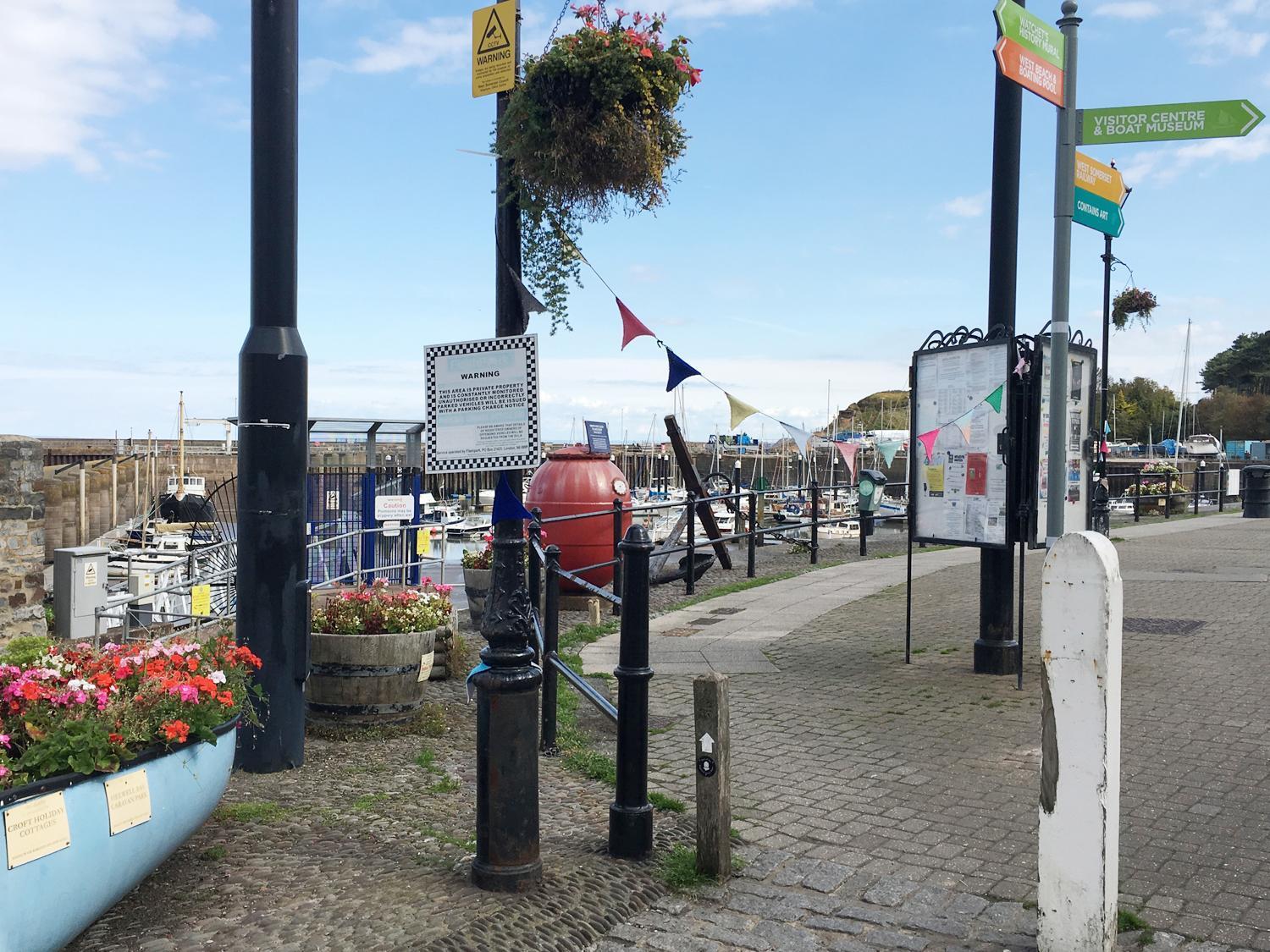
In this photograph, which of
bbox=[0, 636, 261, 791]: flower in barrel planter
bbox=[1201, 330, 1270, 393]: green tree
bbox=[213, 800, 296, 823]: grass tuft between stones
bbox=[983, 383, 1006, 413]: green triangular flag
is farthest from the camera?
bbox=[1201, 330, 1270, 393]: green tree

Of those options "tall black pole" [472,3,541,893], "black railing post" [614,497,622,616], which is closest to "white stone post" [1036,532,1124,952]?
"tall black pole" [472,3,541,893]

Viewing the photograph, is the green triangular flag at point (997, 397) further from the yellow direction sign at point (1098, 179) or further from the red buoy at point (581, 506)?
the red buoy at point (581, 506)

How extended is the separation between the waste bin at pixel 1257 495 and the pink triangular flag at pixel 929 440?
63.4ft

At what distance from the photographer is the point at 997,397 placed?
7730 mm

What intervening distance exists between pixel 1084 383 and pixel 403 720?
5360mm

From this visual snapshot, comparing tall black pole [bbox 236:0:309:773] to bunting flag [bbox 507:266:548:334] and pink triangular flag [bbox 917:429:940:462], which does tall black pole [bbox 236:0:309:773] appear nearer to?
bunting flag [bbox 507:266:548:334]

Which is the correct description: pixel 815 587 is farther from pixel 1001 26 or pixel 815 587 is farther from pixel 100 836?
pixel 100 836

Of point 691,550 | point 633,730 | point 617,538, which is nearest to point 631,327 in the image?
point 633,730

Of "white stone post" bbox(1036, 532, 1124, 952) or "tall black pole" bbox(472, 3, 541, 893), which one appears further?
"tall black pole" bbox(472, 3, 541, 893)

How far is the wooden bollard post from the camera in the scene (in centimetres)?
447

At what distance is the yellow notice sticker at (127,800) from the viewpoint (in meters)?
3.65

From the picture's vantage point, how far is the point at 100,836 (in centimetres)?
358

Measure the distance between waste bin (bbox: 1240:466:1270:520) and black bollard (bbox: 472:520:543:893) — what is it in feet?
79.3

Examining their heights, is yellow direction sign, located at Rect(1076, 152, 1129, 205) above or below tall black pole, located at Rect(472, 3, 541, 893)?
above
